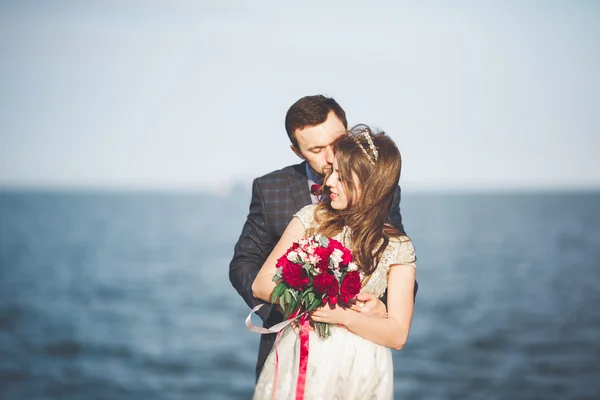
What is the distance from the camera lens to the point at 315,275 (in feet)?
13.0

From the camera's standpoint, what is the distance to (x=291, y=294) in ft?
13.5

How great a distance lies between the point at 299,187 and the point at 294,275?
1645 mm

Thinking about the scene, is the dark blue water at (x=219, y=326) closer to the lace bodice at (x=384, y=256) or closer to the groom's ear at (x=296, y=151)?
the groom's ear at (x=296, y=151)

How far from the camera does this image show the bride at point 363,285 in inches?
167

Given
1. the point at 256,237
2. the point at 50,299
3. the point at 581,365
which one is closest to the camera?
the point at 256,237

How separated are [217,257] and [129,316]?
25.3m

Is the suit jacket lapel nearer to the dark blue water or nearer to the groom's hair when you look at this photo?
the groom's hair

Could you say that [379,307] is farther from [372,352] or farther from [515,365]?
[515,365]

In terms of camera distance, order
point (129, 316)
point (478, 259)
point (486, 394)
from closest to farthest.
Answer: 1. point (486, 394)
2. point (129, 316)
3. point (478, 259)

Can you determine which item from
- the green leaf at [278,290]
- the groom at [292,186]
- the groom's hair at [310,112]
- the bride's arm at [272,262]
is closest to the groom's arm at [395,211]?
the groom at [292,186]

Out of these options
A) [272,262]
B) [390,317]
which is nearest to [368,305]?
[390,317]

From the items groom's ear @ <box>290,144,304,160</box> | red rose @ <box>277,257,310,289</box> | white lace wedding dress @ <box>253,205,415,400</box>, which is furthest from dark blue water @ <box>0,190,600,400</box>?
red rose @ <box>277,257,310,289</box>

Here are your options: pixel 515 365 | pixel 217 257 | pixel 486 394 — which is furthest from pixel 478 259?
pixel 486 394

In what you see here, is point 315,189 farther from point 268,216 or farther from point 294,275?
point 294,275
